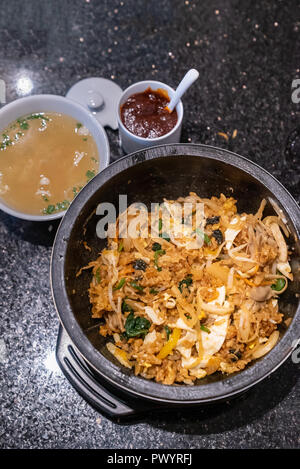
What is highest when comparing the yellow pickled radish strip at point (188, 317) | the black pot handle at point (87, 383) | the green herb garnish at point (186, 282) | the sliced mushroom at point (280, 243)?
the sliced mushroom at point (280, 243)

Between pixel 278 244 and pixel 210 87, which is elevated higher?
pixel 210 87

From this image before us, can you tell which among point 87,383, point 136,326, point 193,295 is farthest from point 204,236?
point 87,383

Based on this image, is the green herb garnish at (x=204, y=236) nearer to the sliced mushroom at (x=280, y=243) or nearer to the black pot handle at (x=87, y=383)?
the sliced mushroom at (x=280, y=243)

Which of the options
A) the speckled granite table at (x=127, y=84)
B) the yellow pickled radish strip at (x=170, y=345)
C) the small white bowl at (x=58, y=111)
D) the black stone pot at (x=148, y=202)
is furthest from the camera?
the small white bowl at (x=58, y=111)

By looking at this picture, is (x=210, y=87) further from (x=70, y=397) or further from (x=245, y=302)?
(x=70, y=397)

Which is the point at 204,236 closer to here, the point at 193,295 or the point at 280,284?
the point at 193,295

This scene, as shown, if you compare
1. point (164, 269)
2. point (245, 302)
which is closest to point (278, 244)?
point (245, 302)

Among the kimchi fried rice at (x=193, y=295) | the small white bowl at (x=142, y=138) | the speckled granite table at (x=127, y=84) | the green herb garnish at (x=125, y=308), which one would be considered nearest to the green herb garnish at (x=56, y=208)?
the speckled granite table at (x=127, y=84)
